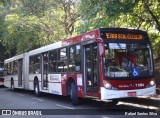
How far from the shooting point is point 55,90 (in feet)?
55.5

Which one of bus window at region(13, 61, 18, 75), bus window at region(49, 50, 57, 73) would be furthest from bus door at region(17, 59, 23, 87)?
bus window at region(49, 50, 57, 73)

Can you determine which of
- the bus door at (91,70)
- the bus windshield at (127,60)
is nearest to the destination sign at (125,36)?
the bus windshield at (127,60)

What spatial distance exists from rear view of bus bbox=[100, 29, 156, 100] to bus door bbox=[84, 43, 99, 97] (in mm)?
625

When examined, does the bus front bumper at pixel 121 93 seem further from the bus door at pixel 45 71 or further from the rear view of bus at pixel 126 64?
the bus door at pixel 45 71

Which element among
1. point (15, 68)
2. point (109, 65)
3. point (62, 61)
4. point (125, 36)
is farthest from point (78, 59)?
point (15, 68)

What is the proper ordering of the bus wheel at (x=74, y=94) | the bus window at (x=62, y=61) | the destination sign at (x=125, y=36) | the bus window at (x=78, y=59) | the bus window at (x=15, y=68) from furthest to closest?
the bus window at (x=15, y=68), the bus window at (x=62, y=61), the bus wheel at (x=74, y=94), the bus window at (x=78, y=59), the destination sign at (x=125, y=36)

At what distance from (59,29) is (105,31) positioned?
46.0 ft

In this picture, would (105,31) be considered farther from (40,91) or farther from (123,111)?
(40,91)

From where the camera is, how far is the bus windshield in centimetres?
1205

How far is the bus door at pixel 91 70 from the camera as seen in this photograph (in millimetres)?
12516

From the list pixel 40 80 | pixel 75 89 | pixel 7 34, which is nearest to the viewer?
pixel 75 89

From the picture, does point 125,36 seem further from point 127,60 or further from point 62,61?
point 62,61

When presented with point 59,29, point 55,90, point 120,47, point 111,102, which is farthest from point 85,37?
point 59,29

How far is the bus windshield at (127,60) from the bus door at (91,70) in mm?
595
